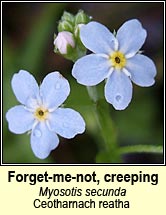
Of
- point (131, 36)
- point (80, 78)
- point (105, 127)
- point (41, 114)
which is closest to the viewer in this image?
point (80, 78)

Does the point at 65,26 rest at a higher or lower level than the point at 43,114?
higher

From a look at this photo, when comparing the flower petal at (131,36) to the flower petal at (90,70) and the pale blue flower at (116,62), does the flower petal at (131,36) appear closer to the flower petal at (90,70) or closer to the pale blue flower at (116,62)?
the pale blue flower at (116,62)

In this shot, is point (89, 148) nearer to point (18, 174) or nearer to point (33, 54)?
point (33, 54)

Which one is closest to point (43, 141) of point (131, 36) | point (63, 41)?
point (63, 41)

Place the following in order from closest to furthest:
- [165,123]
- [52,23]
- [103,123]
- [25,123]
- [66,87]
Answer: [66,87]
[25,123]
[103,123]
[165,123]
[52,23]

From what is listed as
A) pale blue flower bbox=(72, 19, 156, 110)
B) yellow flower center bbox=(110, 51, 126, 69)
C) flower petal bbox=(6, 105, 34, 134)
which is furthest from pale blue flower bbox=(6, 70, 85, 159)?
yellow flower center bbox=(110, 51, 126, 69)

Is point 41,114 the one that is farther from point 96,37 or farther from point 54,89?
point 96,37

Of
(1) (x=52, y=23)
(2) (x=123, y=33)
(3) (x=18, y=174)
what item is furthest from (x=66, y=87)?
(1) (x=52, y=23)
